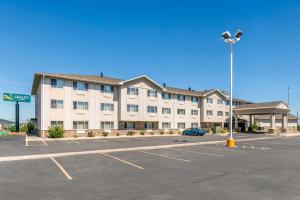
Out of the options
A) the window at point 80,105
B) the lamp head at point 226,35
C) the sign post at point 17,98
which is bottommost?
the window at point 80,105

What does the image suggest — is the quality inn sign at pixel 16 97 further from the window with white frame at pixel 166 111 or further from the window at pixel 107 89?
the window with white frame at pixel 166 111

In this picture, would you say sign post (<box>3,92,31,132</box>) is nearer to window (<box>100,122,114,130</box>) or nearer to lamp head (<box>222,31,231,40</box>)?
window (<box>100,122,114,130</box>)

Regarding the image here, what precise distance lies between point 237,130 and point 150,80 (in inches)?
1113

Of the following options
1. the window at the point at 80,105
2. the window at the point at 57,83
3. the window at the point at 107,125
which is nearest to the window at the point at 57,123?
the window at the point at 80,105

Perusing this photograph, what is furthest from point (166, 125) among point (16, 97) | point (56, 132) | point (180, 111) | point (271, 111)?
point (16, 97)

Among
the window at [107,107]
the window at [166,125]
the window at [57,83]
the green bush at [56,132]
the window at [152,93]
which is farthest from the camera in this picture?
the window at [166,125]

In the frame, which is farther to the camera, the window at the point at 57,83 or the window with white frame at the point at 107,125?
the window with white frame at the point at 107,125

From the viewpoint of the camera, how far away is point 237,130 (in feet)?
193

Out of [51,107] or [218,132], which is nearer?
[51,107]

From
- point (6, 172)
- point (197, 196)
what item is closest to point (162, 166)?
point (197, 196)

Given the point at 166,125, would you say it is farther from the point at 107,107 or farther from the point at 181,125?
the point at 107,107

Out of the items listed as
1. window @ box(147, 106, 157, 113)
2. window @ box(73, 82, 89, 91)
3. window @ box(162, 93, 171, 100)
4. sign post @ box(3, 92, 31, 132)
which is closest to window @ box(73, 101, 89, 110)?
window @ box(73, 82, 89, 91)

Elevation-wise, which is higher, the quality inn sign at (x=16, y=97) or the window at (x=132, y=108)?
the quality inn sign at (x=16, y=97)

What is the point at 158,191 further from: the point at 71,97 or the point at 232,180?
the point at 71,97
